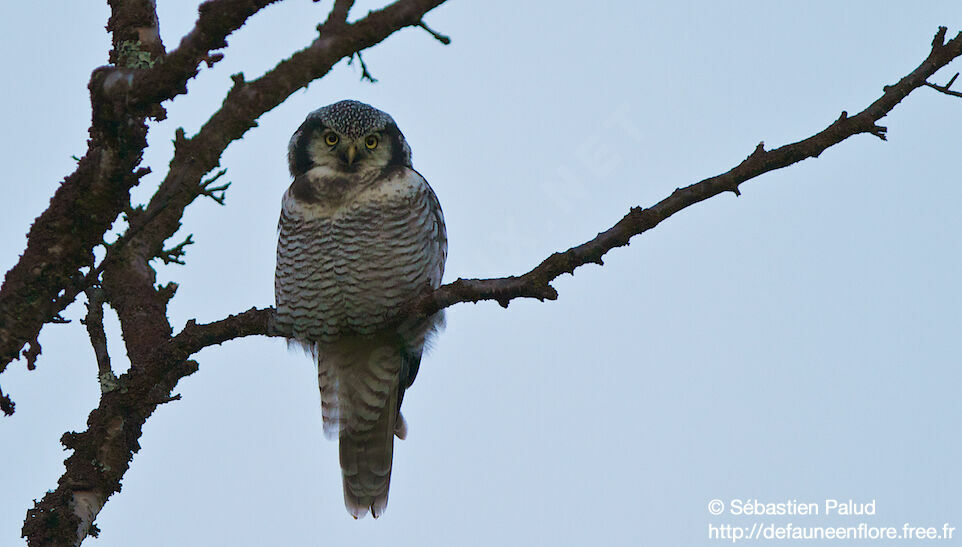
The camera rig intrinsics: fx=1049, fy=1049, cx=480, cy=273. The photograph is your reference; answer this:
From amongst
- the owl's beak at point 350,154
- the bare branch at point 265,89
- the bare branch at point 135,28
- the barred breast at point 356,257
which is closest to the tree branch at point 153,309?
the bare branch at point 265,89

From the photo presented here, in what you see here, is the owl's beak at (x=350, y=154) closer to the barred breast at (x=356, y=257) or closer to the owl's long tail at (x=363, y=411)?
the barred breast at (x=356, y=257)

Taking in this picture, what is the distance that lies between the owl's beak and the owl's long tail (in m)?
0.87

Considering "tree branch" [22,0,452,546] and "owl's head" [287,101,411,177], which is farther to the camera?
"owl's head" [287,101,411,177]

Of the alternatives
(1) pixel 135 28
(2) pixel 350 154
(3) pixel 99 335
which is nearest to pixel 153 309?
(3) pixel 99 335

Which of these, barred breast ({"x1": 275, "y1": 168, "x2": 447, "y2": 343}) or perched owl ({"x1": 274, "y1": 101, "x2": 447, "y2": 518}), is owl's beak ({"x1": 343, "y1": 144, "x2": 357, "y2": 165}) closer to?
perched owl ({"x1": 274, "y1": 101, "x2": 447, "y2": 518})

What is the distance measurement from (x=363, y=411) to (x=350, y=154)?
1358 millimetres

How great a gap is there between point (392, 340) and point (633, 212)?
7.33ft

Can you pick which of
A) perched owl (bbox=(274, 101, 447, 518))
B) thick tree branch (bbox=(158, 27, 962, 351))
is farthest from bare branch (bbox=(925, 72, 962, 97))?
perched owl (bbox=(274, 101, 447, 518))

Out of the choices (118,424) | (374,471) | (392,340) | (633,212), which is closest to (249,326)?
(118,424)

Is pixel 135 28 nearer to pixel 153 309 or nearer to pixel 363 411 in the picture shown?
pixel 153 309

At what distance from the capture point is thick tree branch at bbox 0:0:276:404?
8.91 feet

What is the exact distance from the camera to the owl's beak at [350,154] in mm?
4871

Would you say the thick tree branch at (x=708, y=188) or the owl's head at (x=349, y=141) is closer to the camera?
the thick tree branch at (x=708, y=188)

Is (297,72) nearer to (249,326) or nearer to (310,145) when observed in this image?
(249,326)
